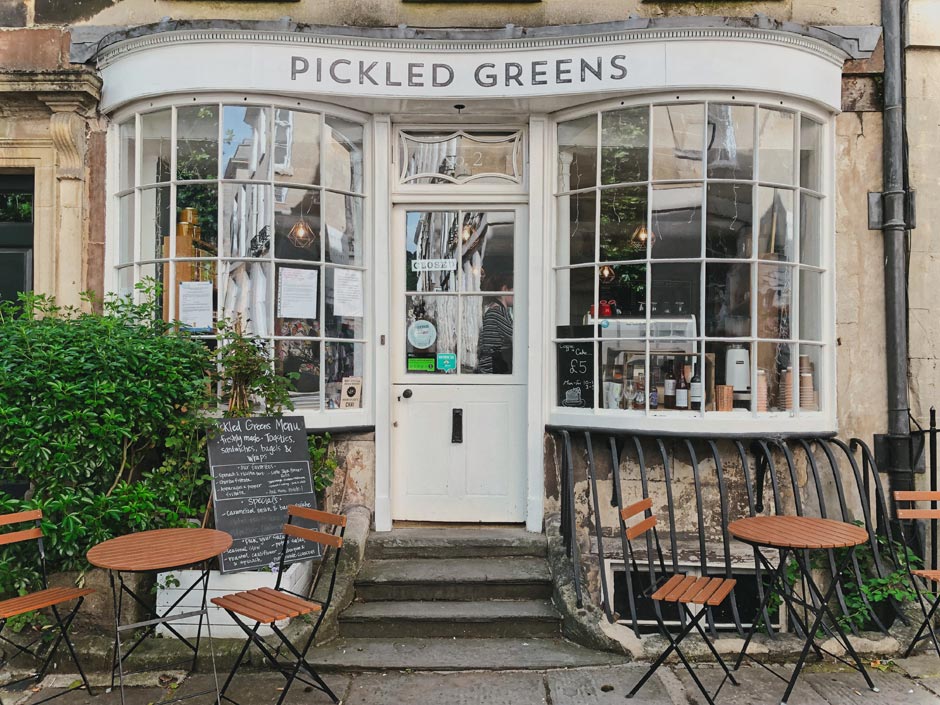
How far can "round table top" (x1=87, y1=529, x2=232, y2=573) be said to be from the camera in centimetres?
336

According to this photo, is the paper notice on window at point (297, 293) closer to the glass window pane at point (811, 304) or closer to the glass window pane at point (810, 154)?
the glass window pane at point (811, 304)

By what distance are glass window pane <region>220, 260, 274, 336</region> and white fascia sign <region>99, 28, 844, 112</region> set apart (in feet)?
4.14

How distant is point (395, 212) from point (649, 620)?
356 cm

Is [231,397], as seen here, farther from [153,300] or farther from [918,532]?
[918,532]

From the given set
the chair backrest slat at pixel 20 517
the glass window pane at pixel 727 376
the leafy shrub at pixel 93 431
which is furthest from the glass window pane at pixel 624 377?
the chair backrest slat at pixel 20 517

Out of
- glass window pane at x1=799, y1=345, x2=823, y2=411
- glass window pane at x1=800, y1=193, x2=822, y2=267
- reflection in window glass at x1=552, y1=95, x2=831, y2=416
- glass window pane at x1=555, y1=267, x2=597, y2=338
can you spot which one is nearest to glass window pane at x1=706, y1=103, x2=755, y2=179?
reflection in window glass at x1=552, y1=95, x2=831, y2=416

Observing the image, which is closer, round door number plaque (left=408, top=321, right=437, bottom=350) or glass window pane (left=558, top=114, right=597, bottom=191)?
glass window pane (left=558, top=114, right=597, bottom=191)

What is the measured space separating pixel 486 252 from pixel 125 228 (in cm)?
274

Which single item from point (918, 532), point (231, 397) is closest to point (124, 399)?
point (231, 397)

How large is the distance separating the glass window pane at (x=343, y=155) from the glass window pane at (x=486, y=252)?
868 millimetres

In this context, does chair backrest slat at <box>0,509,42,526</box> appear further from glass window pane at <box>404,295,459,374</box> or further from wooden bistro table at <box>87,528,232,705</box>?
glass window pane at <box>404,295,459,374</box>

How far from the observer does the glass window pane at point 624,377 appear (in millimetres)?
5148

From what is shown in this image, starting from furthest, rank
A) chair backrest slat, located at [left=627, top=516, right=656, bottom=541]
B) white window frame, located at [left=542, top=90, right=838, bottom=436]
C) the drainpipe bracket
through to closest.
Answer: the drainpipe bracket < white window frame, located at [left=542, top=90, right=838, bottom=436] < chair backrest slat, located at [left=627, top=516, right=656, bottom=541]

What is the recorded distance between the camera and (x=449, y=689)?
3910 millimetres
